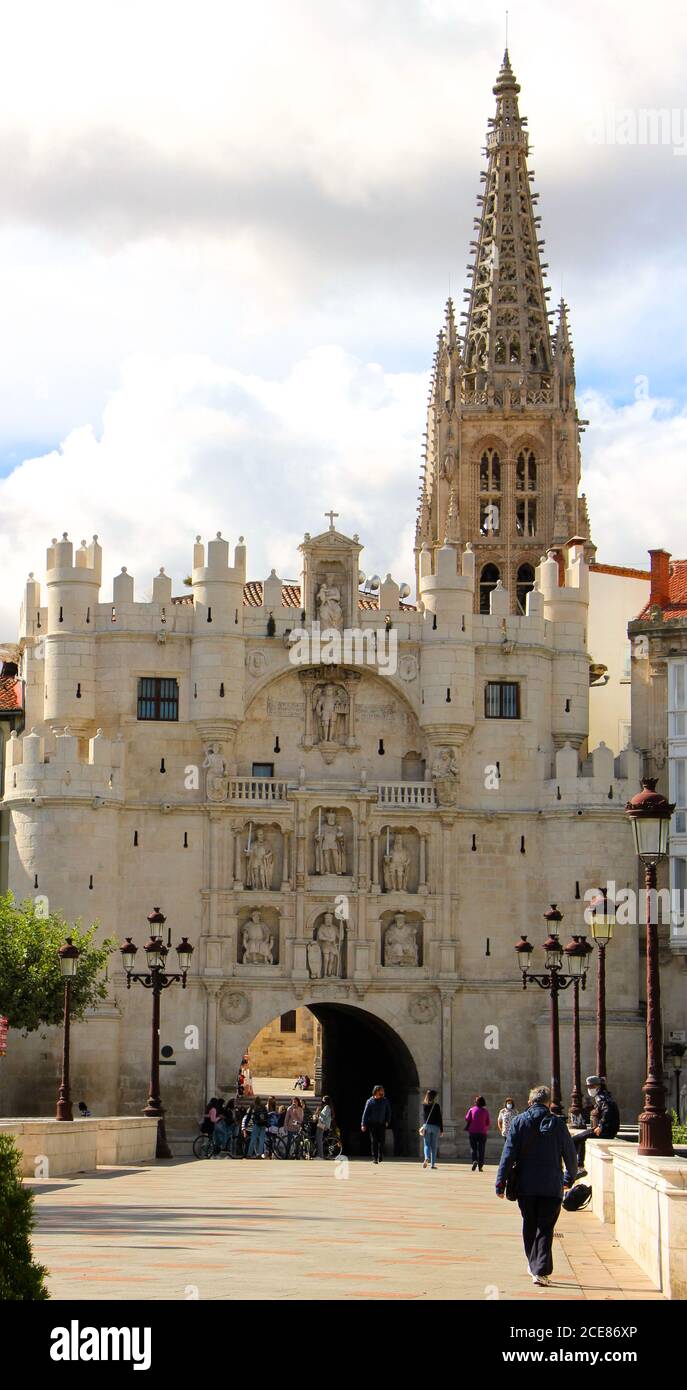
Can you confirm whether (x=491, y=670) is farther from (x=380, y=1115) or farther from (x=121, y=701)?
(x=380, y=1115)

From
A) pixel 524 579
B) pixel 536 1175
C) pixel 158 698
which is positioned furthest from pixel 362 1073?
pixel 536 1175

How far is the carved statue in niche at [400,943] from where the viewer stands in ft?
217

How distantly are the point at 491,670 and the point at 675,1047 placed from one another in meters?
12.4

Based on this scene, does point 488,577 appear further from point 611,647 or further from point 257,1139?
point 257,1139

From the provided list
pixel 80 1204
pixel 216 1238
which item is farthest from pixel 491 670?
pixel 216 1238

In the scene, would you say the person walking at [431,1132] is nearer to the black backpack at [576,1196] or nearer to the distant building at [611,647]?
the black backpack at [576,1196]

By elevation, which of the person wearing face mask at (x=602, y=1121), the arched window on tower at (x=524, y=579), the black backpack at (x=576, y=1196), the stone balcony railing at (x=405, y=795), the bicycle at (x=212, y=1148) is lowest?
the bicycle at (x=212, y=1148)

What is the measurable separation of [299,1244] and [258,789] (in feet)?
139

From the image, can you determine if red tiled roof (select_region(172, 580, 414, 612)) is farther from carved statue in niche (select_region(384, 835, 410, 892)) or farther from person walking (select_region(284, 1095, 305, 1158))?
person walking (select_region(284, 1095, 305, 1158))

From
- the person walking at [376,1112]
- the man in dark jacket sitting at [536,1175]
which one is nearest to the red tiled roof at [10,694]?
the person walking at [376,1112]

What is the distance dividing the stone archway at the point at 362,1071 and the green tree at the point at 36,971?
332 inches

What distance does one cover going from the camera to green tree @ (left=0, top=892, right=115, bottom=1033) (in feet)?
196

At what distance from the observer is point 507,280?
98812 mm

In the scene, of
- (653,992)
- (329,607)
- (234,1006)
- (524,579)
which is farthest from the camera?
(524,579)
